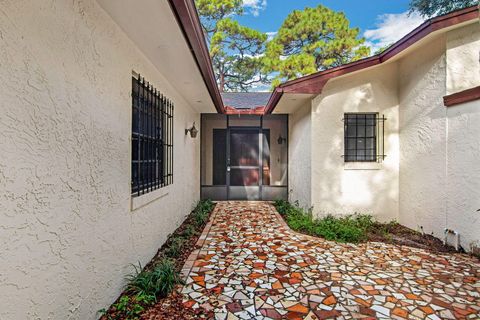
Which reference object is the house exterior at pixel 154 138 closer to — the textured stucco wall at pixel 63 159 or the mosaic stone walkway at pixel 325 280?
the textured stucco wall at pixel 63 159

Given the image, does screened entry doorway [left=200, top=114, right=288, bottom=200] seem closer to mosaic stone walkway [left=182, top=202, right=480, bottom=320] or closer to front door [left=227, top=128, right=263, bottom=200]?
front door [left=227, top=128, right=263, bottom=200]

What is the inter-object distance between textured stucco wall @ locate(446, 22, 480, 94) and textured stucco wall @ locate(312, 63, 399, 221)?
4.42ft

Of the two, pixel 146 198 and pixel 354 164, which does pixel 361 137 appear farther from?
pixel 146 198

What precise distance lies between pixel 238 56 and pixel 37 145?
61.5ft

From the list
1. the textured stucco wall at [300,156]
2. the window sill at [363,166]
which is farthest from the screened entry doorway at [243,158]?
the window sill at [363,166]

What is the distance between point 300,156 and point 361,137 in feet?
5.58

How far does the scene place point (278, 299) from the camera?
9.74 ft

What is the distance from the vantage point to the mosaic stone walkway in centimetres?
276

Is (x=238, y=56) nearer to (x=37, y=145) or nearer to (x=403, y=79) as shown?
(x=403, y=79)

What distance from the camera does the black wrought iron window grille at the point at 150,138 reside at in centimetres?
368

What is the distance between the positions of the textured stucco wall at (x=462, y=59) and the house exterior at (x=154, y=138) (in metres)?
0.03

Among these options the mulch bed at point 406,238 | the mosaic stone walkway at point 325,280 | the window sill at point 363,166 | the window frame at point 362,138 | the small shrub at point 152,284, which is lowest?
the mosaic stone walkway at point 325,280

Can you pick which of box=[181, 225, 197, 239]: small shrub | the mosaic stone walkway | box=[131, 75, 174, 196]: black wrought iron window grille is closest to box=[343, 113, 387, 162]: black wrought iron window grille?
the mosaic stone walkway

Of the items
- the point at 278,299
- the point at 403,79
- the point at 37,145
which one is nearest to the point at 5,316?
the point at 37,145
